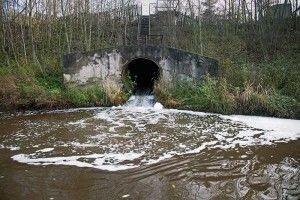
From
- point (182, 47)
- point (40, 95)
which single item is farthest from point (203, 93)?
point (182, 47)

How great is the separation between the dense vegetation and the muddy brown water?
3.92 ft

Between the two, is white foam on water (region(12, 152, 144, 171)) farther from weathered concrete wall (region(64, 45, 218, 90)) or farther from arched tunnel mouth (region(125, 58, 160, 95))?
arched tunnel mouth (region(125, 58, 160, 95))

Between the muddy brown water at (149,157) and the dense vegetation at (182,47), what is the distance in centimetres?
119

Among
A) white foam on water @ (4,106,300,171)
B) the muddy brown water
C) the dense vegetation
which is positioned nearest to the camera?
the muddy brown water

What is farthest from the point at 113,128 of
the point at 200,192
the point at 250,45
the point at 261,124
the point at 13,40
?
the point at 250,45

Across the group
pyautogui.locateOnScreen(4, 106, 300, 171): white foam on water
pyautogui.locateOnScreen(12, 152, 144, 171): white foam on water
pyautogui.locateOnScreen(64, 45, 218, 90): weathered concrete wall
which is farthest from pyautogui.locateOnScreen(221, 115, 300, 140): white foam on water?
pyautogui.locateOnScreen(64, 45, 218, 90): weathered concrete wall

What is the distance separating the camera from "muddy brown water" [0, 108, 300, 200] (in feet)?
19.8

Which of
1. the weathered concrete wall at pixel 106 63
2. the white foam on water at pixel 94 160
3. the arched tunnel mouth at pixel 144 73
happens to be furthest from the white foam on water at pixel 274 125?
the arched tunnel mouth at pixel 144 73

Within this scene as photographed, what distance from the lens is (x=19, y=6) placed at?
19.7m

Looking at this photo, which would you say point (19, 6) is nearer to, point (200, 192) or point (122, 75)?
point (122, 75)

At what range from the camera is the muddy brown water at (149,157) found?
6.03 metres

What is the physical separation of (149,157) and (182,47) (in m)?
14.9

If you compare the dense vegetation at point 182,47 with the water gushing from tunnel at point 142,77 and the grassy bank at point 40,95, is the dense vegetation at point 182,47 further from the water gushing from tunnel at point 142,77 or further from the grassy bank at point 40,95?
the water gushing from tunnel at point 142,77

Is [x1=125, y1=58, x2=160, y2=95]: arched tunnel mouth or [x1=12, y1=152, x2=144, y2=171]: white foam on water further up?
[x1=125, y1=58, x2=160, y2=95]: arched tunnel mouth
